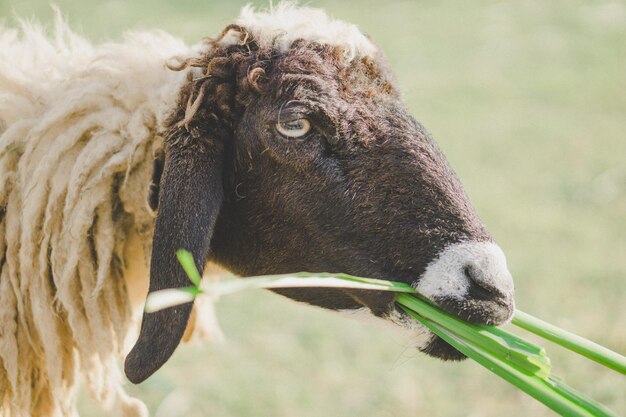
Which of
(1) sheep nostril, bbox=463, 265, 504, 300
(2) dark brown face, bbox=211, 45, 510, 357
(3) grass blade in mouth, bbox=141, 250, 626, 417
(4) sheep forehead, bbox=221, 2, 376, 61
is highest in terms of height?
(4) sheep forehead, bbox=221, 2, 376, 61

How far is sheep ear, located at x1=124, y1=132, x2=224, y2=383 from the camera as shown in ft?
8.80

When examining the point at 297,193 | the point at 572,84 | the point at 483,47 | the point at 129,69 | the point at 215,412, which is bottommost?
the point at 215,412

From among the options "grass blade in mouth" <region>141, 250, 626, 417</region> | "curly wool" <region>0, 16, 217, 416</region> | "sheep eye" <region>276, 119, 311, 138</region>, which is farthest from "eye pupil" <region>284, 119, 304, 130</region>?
"grass blade in mouth" <region>141, 250, 626, 417</region>

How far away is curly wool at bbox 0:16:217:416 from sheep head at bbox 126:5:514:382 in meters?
0.28

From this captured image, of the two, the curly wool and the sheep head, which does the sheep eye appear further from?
the curly wool

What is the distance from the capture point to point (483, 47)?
1193cm

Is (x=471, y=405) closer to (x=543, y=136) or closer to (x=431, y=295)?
(x=431, y=295)

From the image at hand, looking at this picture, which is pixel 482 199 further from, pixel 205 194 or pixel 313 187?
pixel 205 194

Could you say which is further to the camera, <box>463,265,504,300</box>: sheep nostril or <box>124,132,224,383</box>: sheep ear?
<box>124,132,224,383</box>: sheep ear

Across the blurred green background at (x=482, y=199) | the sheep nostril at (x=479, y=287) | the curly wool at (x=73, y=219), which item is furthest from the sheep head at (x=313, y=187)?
the blurred green background at (x=482, y=199)

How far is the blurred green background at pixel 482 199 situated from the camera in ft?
15.6

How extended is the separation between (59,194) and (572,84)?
9.05 meters

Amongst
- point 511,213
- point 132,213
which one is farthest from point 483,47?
point 132,213

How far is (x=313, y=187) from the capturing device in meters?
2.83
